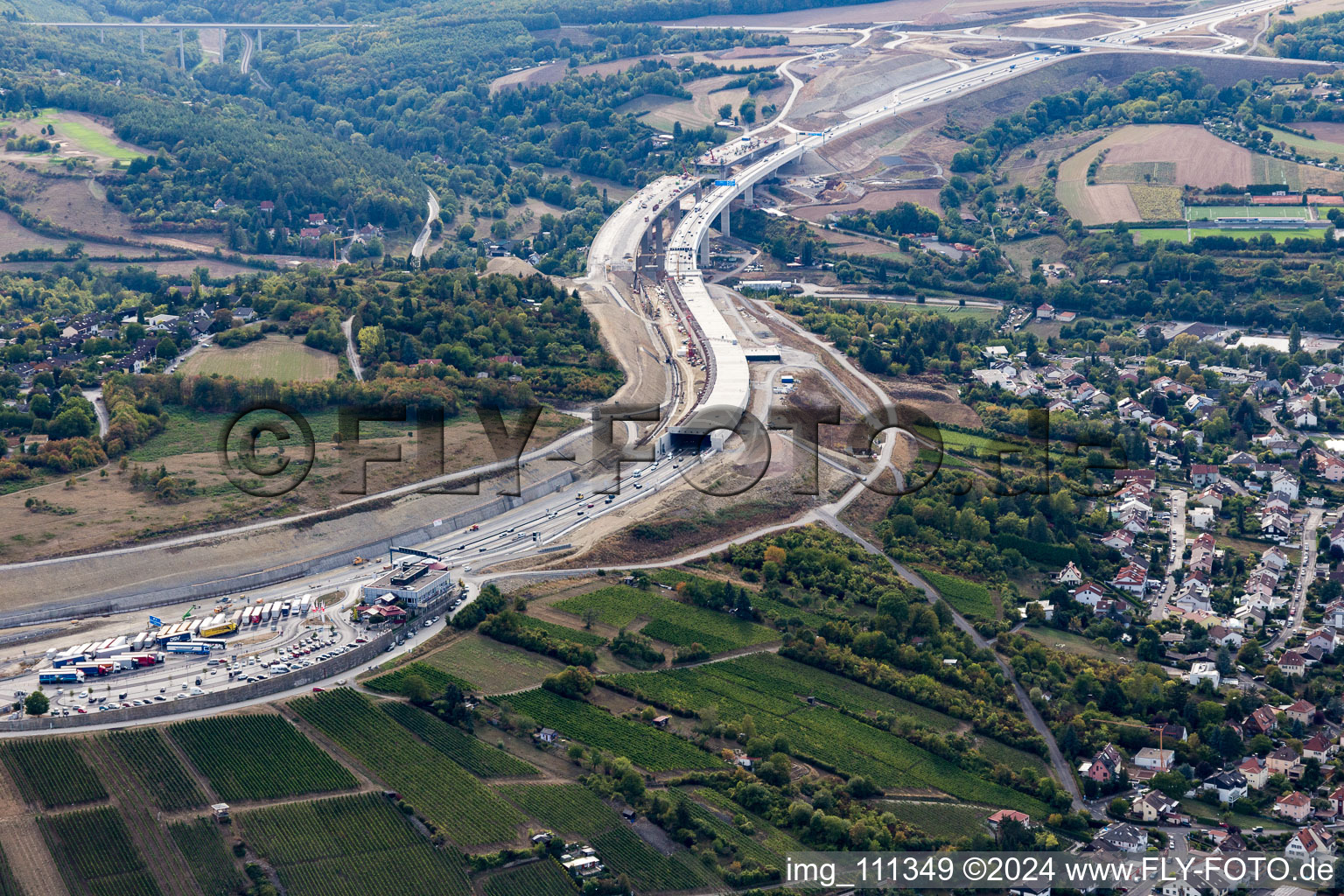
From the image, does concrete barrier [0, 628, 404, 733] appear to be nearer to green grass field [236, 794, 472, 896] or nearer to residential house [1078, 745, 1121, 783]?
green grass field [236, 794, 472, 896]

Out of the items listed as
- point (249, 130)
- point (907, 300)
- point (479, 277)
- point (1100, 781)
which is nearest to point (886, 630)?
point (1100, 781)

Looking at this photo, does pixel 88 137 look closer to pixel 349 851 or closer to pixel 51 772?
pixel 51 772

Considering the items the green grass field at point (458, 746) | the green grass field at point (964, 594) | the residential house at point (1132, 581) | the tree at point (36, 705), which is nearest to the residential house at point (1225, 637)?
the residential house at point (1132, 581)

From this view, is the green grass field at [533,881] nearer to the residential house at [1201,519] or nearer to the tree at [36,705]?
the tree at [36,705]

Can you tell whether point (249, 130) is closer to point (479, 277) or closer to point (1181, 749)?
point (479, 277)

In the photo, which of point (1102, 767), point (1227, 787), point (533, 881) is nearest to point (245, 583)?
point (533, 881)

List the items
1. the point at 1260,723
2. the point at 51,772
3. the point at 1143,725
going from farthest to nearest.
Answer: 1. the point at 1143,725
2. the point at 1260,723
3. the point at 51,772
